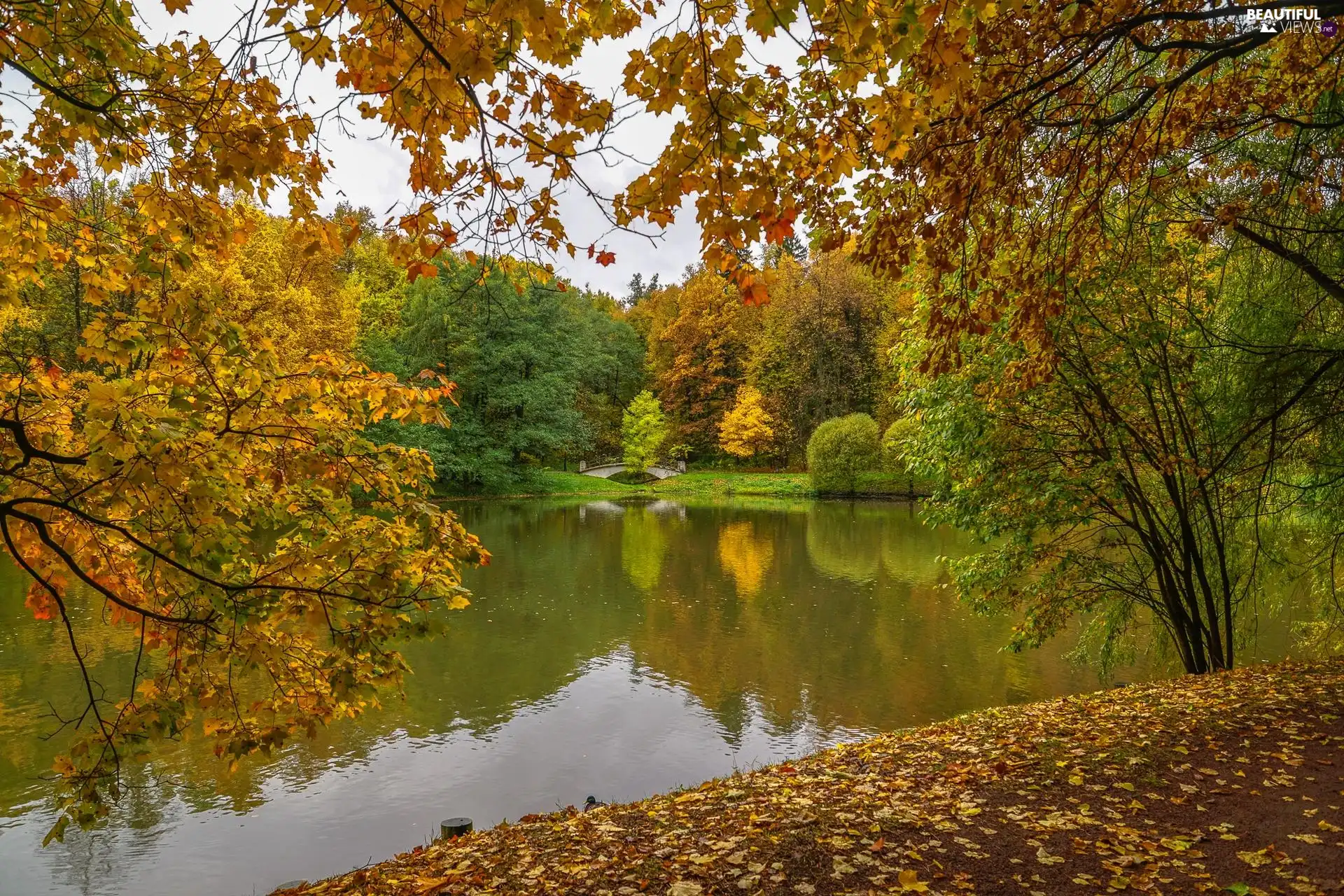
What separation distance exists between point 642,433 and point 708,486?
6304mm

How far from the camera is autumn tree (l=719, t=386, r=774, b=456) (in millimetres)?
45469

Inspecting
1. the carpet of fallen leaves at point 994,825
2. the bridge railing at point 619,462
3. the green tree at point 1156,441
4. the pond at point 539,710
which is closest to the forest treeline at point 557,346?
the bridge railing at point 619,462

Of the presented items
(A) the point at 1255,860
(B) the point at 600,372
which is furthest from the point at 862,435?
(A) the point at 1255,860

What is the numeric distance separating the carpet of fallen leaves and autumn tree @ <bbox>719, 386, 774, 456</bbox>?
39.2 m

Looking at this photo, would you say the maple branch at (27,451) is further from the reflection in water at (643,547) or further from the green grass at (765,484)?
the green grass at (765,484)

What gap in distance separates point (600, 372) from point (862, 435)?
23.3 meters

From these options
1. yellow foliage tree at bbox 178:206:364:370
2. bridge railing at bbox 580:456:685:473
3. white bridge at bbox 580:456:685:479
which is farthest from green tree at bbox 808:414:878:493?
yellow foliage tree at bbox 178:206:364:370

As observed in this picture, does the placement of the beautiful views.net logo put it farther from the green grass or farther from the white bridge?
the white bridge

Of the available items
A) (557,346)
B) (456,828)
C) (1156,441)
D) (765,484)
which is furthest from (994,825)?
(765,484)

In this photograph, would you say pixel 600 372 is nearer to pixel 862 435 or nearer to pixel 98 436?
pixel 862 435

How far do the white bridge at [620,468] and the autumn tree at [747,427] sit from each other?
13.3ft

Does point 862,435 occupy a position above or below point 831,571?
above

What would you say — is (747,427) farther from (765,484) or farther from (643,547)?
(643,547)

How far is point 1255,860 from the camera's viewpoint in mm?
3373
